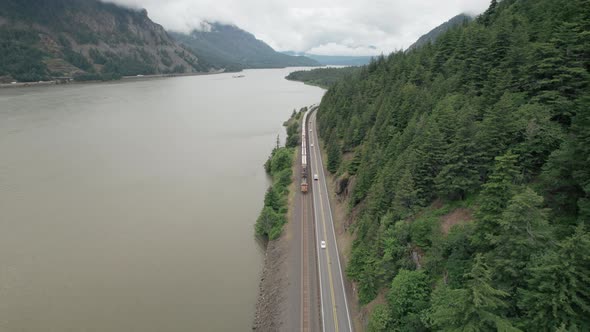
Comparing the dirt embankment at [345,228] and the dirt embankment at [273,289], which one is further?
the dirt embankment at [273,289]

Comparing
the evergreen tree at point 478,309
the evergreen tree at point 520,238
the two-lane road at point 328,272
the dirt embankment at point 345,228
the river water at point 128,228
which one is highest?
the evergreen tree at point 520,238

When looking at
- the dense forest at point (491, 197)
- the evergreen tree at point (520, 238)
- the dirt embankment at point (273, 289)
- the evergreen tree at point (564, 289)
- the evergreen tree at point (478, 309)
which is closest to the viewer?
the evergreen tree at point (564, 289)

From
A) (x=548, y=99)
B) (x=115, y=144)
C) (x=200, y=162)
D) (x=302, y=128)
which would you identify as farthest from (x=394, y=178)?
(x=115, y=144)

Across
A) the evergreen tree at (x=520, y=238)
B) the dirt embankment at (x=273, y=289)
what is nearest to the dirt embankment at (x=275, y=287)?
the dirt embankment at (x=273, y=289)

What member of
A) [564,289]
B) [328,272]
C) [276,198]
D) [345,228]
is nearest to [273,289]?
[328,272]

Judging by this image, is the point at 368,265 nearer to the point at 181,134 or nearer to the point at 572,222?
the point at 572,222

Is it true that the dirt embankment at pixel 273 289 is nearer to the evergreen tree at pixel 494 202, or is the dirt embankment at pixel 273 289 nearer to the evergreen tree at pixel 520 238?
the evergreen tree at pixel 494 202

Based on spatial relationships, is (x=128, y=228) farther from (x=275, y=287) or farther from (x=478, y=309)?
(x=478, y=309)
